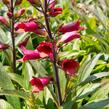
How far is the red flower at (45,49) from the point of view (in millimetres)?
1676

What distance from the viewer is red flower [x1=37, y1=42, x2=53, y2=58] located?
168 centimetres

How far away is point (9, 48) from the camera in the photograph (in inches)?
96.6

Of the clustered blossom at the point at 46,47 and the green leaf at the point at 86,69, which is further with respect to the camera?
the green leaf at the point at 86,69

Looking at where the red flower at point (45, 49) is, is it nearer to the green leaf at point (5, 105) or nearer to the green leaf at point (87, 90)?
the green leaf at point (87, 90)

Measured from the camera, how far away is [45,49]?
5.66ft

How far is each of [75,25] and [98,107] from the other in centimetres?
43

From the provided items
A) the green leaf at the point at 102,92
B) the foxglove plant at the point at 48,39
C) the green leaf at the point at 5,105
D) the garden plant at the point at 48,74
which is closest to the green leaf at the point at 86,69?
the garden plant at the point at 48,74

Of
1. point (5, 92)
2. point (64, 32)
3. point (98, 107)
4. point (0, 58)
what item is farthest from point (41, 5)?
point (0, 58)

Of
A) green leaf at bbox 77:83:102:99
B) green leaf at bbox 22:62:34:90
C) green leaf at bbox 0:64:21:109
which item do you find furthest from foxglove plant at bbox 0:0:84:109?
green leaf at bbox 22:62:34:90

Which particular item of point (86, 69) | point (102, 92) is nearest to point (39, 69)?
point (86, 69)

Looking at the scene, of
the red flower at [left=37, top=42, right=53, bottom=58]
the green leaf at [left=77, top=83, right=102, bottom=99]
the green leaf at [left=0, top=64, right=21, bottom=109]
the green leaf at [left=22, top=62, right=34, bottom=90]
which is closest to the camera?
the red flower at [left=37, top=42, right=53, bottom=58]

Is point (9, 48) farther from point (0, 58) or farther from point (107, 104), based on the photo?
point (107, 104)

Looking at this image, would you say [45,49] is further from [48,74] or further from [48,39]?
[48,74]

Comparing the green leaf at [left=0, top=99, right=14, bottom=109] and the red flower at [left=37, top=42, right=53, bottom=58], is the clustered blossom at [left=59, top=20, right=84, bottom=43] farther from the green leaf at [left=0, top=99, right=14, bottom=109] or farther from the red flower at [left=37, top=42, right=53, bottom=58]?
the green leaf at [left=0, top=99, right=14, bottom=109]
